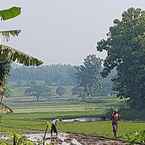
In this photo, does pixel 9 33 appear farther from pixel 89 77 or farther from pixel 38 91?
pixel 38 91

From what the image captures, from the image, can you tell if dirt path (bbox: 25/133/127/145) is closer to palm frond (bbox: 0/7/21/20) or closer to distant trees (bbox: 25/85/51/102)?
palm frond (bbox: 0/7/21/20)

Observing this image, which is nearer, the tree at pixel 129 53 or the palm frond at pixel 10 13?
the palm frond at pixel 10 13

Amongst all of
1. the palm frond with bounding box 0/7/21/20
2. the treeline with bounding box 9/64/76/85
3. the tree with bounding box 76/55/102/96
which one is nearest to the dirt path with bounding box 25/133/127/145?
the palm frond with bounding box 0/7/21/20

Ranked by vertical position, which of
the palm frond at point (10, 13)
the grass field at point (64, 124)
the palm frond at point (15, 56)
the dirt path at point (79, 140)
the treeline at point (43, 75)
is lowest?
the dirt path at point (79, 140)

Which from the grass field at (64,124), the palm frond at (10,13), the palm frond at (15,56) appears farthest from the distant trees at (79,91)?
the palm frond at (10,13)

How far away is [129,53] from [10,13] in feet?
126

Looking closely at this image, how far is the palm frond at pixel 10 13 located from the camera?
40.8 ft

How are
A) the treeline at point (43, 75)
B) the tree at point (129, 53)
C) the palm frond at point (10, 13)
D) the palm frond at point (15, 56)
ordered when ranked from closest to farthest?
the palm frond at point (10, 13), the palm frond at point (15, 56), the tree at point (129, 53), the treeline at point (43, 75)

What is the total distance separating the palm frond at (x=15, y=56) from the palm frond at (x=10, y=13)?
172 centimetres

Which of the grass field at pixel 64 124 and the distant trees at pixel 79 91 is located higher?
the distant trees at pixel 79 91

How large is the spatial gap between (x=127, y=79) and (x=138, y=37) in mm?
4948

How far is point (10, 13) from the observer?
12.6m

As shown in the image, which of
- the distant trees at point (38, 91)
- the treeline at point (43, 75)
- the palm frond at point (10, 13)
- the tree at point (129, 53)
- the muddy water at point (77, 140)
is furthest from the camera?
the treeline at point (43, 75)

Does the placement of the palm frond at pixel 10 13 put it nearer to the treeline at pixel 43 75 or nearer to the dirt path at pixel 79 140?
the dirt path at pixel 79 140
